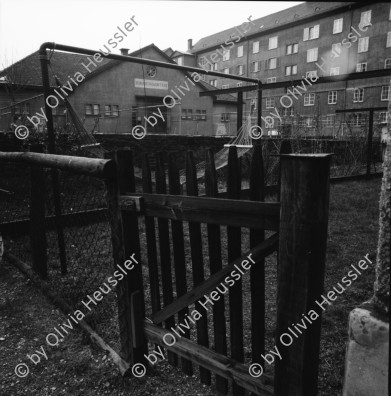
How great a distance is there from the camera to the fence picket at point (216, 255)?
5.29ft

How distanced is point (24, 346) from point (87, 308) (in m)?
0.53

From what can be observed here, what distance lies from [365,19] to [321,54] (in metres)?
4.95

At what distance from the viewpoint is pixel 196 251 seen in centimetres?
178

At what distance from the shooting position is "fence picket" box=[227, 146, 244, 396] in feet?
4.92

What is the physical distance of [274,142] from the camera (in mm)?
10914

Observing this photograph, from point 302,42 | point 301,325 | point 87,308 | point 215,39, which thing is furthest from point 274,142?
point 215,39

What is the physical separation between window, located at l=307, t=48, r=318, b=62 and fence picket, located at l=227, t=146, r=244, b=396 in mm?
39788

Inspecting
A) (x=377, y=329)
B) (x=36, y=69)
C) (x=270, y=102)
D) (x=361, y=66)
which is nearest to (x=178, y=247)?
(x=377, y=329)

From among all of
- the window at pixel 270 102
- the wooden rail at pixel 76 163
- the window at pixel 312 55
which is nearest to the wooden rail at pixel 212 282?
the wooden rail at pixel 76 163

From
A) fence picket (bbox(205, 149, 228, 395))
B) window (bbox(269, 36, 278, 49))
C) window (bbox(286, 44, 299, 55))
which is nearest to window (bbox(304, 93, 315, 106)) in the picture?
window (bbox(286, 44, 299, 55))

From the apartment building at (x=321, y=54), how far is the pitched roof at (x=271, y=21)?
4.5 inches

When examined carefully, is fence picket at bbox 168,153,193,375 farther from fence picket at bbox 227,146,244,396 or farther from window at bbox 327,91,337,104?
window at bbox 327,91,337,104

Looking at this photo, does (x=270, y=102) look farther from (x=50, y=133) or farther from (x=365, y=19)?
(x=50, y=133)

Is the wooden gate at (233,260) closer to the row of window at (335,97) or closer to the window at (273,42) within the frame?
the row of window at (335,97)
